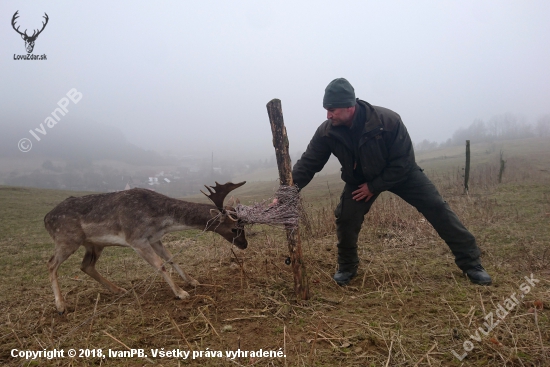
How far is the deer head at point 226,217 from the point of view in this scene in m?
5.43

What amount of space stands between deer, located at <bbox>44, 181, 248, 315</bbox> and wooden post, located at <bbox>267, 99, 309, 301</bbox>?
3.15 ft

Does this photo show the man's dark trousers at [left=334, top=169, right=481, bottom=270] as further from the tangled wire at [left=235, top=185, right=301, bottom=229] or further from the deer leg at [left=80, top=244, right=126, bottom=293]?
the deer leg at [left=80, top=244, right=126, bottom=293]

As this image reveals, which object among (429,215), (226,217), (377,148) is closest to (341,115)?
(377,148)

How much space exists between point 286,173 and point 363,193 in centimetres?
122

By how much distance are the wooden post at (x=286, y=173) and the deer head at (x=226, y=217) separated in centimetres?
87

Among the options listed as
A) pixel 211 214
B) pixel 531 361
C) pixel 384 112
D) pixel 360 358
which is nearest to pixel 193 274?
pixel 211 214

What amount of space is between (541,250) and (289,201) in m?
5.03

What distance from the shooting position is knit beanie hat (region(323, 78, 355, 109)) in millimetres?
4934

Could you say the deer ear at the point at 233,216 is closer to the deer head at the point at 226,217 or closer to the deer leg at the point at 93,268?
the deer head at the point at 226,217

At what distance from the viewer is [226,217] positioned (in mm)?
5566

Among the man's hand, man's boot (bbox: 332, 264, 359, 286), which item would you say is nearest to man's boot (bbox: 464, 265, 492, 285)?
man's boot (bbox: 332, 264, 359, 286)

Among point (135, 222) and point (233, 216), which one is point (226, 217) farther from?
point (135, 222)

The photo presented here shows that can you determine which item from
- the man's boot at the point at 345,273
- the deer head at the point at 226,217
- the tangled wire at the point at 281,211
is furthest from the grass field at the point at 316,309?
the tangled wire at the point at 281,211

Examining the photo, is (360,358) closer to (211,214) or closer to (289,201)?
(289,201)
